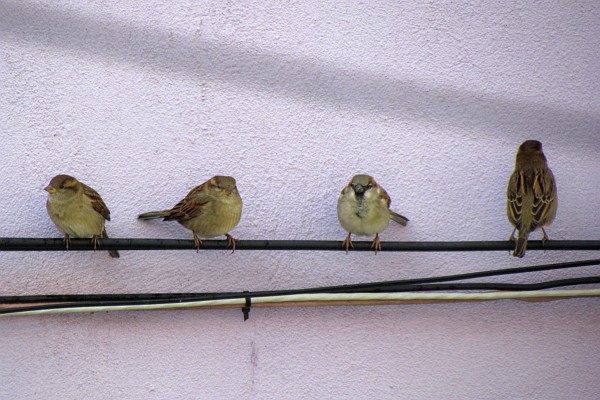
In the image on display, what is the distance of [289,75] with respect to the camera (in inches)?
154

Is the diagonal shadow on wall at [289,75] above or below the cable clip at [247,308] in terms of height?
above

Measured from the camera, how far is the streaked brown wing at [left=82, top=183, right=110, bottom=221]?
141 inches

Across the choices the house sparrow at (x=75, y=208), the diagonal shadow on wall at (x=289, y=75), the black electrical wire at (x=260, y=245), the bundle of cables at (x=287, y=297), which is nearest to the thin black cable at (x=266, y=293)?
the bundle of cables at (x=287, y=297)

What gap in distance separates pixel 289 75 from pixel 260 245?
3.41 ft

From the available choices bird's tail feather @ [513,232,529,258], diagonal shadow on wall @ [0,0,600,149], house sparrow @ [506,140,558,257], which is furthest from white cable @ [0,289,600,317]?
diagonal shadow on wall @ [0,0,600,149]

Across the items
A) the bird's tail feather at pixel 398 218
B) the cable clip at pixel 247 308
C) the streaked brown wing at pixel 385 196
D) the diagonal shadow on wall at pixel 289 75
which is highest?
the diagonal shadow on wall at pixel 289 75

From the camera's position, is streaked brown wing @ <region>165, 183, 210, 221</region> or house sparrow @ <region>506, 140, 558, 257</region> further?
house sparrow @ <region>506, 140, 558, 257</region>

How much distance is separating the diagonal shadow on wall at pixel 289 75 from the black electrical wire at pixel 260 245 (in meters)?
0.82

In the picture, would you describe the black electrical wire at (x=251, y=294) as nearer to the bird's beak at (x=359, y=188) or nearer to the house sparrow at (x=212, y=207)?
the house sparrow at (x=212, y=207)

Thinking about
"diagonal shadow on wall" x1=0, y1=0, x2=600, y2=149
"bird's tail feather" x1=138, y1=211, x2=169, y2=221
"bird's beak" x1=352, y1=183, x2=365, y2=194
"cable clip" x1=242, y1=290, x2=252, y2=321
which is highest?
"diagonal shadow on wall" x1=0, y1=0, x2=600, y2=149

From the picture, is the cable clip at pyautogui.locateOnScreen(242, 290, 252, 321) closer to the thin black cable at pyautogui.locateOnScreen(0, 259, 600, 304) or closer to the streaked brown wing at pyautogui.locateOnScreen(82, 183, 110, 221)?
the thin black cable at pyautogui.locateOnScreen(0, 259, 600, 304)

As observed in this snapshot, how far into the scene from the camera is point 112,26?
3691 mm

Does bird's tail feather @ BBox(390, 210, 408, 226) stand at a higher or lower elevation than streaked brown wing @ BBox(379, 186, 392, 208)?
lower

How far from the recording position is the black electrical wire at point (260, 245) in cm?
308
